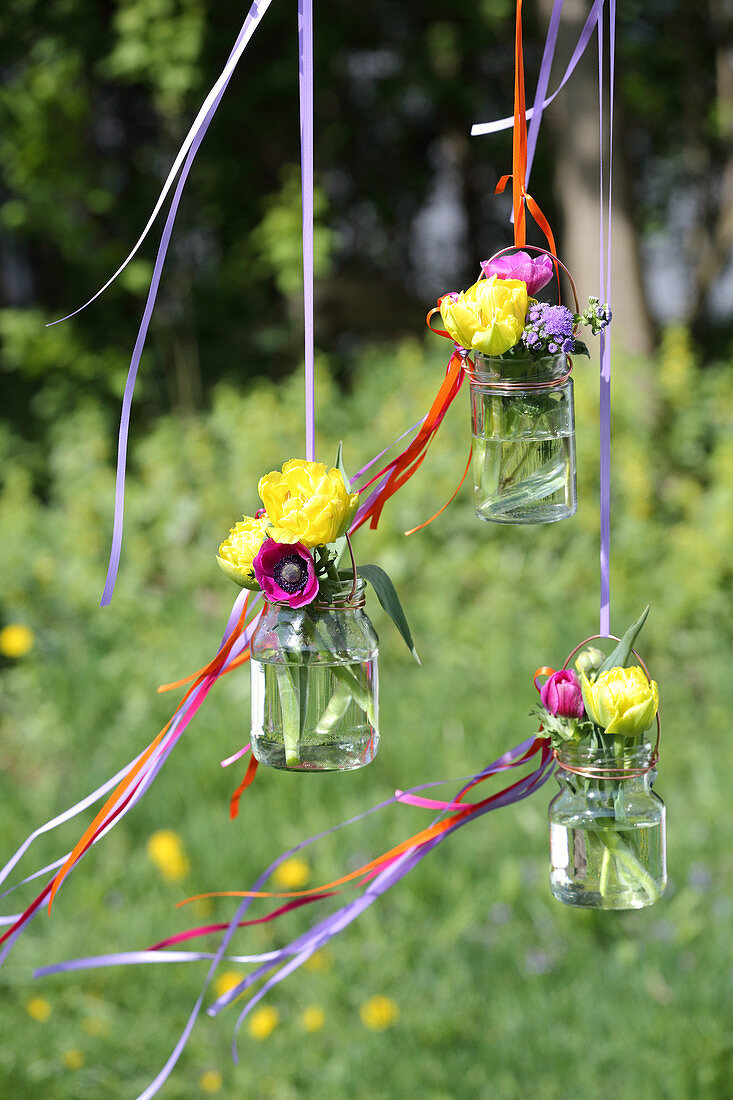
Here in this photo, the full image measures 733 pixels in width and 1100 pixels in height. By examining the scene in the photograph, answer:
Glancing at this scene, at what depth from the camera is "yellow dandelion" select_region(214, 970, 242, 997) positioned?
193cm

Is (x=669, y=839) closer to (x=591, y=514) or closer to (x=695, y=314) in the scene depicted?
(x=591, y=514)

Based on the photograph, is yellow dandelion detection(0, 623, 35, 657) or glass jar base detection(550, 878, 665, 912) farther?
yellow dandelion detection(0, 623, 35, 657)

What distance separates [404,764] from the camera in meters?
2.78

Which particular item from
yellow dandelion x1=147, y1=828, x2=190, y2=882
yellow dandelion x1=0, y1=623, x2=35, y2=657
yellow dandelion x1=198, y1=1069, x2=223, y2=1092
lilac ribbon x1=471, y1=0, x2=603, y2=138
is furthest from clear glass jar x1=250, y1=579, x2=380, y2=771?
yellow dandelion x1=0, y1=623, x2=35, y2=657

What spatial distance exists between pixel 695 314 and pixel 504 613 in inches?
118

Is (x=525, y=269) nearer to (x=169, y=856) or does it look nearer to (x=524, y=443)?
(x=524, y=443)

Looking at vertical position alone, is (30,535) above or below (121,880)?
above

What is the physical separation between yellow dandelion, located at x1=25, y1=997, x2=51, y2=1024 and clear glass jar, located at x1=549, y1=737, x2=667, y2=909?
1.47 metres

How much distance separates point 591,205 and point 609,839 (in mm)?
3977

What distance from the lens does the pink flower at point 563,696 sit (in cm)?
84

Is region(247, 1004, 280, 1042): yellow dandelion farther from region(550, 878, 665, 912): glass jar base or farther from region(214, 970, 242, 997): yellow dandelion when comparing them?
region(550, 878, 665, 912): glass jar base

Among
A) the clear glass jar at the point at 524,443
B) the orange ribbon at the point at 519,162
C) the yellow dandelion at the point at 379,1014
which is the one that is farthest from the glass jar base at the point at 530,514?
the yellow dandelion at the point at 379,1014

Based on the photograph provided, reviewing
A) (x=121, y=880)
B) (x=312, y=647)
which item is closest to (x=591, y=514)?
(x=121, y=880)

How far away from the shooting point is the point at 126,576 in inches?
152
